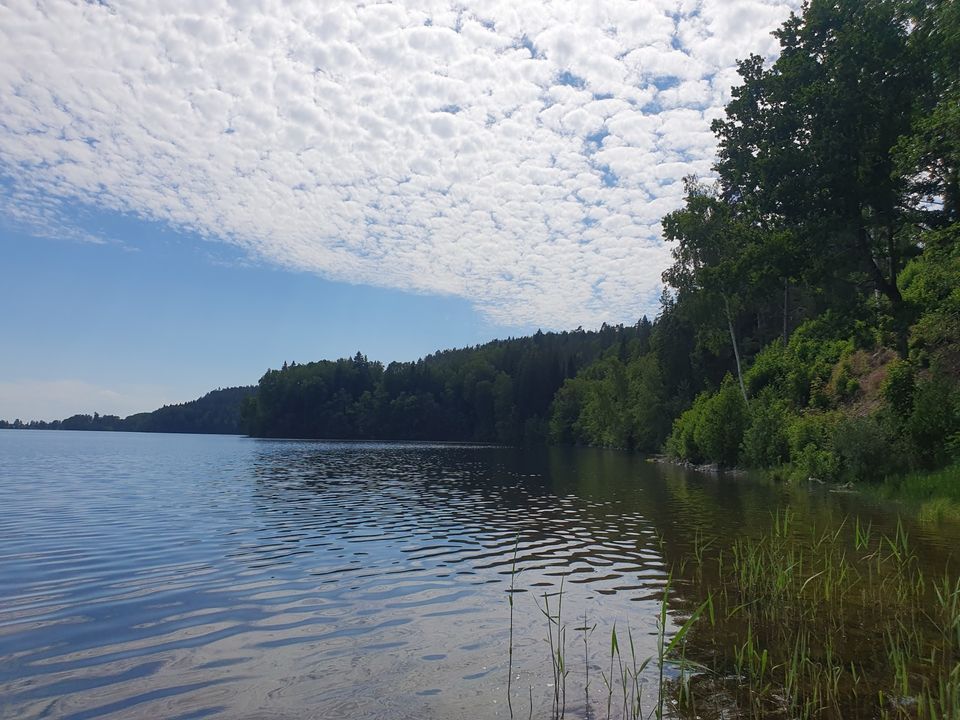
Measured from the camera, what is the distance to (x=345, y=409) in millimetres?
186250

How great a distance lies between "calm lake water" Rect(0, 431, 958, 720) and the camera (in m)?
8.42

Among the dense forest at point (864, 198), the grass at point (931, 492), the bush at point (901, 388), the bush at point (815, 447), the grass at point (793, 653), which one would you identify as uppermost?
the dense forest at point (864, 198)

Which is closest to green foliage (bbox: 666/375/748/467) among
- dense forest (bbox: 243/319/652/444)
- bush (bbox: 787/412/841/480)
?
bush (bbox: 787/412/841/480)

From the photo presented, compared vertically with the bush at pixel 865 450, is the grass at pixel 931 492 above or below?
below

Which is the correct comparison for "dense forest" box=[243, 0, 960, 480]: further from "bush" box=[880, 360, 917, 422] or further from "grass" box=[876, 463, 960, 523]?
"grass" box=[876, 463, 960, 523]

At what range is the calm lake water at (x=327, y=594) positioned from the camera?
8.42 m

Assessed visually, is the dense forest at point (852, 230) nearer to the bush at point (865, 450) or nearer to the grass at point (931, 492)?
the bush at point (865, 450)

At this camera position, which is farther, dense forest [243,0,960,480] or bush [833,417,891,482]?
bush [833,417,891,482]

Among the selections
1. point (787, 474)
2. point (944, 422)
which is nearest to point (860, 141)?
point (944, 422)

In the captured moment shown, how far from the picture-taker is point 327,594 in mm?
13641

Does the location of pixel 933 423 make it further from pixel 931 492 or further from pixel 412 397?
pixel 412 397

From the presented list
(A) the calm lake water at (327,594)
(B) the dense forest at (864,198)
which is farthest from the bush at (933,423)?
(A) the calm lake water at (327,594)

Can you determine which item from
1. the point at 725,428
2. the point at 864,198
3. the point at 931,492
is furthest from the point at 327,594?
the point at 725,428

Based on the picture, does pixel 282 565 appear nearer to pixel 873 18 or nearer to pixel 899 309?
pixel 899 309
